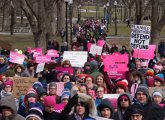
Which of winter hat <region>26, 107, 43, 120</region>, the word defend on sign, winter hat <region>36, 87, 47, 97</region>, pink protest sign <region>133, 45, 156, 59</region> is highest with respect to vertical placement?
the word defend on sign

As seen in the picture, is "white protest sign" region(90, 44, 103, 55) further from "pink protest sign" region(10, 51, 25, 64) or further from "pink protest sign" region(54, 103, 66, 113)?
"pink protest sign" region(54, 103, 66, 113)

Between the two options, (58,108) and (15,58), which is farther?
(15,58)

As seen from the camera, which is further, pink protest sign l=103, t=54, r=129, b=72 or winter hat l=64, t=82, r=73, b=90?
pink protest sign l=103, t=54, r=129, b=72

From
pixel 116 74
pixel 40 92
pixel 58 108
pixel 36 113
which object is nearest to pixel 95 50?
pixel 116 74

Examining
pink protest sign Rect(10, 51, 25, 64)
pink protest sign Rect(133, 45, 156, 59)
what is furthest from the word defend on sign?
pink protest sign Rect(10, 51, 25, 64)

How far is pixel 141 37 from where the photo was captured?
56.1 feet

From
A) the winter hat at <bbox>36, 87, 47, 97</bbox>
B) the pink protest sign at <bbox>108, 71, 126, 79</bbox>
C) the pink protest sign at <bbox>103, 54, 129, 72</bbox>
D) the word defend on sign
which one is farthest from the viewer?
the word defend on sign

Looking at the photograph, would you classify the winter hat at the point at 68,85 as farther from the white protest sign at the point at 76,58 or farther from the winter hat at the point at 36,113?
the white protest sign at the point at 76,58

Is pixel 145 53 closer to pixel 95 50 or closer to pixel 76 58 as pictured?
pixel 76 58

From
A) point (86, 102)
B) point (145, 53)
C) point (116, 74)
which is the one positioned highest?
point (86, 102)

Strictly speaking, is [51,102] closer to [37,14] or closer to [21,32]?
[37,14]

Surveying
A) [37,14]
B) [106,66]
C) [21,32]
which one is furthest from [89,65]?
[21,32]

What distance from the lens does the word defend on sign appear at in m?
16.9

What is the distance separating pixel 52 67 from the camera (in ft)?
51.6
